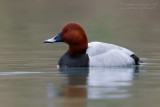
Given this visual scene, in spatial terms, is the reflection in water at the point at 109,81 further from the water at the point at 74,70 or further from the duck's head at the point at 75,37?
the duck's head at the point at 75,37

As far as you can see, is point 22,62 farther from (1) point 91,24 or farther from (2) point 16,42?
(1) point 91,24

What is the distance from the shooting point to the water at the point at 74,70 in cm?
671

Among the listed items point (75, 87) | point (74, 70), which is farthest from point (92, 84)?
point (74, 70)

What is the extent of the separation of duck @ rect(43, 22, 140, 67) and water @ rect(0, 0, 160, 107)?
0.23 m

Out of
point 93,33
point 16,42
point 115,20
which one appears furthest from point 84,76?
point 115,20

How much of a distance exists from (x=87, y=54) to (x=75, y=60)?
0.25m

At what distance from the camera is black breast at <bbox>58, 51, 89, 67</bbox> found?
9.97 meters

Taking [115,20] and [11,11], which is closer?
[115,20]

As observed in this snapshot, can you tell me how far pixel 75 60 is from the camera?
10062mm

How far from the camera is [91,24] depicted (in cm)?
1959

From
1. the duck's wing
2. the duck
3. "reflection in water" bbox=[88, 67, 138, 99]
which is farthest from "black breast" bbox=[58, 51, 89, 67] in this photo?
"reflection in water" bbox=[88, 67, 138, 99]

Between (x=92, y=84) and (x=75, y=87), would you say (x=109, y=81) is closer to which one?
(x=92, y=84)

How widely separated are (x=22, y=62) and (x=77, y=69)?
51.8 inches

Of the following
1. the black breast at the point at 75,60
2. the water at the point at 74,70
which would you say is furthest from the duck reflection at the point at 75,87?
the black breast at the point at 75,60
